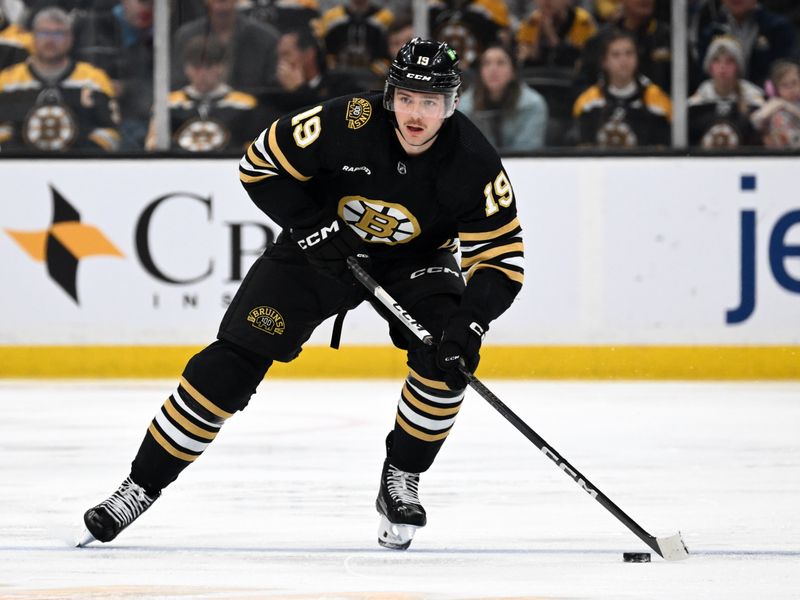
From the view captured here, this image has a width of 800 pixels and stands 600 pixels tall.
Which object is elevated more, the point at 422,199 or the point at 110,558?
the point at 422,199

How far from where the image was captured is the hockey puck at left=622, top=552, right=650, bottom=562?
325cm

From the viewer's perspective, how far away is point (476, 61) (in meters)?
7.30

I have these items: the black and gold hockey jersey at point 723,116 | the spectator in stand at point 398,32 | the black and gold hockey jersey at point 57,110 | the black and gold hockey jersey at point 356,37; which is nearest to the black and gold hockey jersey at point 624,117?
the black and gold hockey jersey at point 723,116

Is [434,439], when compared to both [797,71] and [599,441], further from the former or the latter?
[797,71]

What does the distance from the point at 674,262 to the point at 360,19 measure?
5.82ft

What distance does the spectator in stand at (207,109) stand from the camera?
7320 millimetres

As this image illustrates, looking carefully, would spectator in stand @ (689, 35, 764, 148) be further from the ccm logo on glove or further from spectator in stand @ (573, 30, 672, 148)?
the ccm logo on glove

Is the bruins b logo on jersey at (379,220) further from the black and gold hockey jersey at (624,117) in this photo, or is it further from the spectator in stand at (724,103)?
the spectator in stand at (724,103)

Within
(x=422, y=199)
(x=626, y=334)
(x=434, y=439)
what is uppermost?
(x=422, y=199)

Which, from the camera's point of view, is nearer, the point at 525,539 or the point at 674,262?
the point at 525,539

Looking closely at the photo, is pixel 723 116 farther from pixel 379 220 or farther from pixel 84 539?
pixel 84 539

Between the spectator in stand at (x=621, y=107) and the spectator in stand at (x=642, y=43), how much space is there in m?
0.03

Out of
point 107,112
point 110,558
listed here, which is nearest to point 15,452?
point 110,558

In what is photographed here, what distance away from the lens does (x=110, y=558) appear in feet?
10.7
